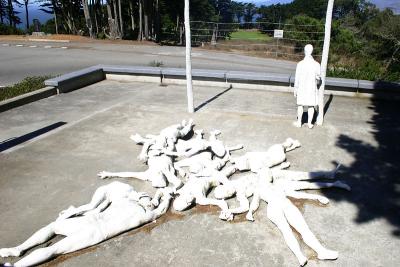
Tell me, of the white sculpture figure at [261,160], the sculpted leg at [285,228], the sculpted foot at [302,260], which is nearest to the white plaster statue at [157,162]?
the white sculpture figure at [261,160]

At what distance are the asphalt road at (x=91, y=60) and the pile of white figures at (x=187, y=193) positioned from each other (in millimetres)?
9363

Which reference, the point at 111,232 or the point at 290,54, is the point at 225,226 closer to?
the point at 111,232

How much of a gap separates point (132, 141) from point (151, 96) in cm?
337

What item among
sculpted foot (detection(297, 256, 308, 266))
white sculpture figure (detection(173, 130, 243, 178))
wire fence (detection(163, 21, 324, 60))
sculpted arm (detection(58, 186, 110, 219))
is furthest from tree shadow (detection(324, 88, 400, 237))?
wire fence (detection(163, 21, 324, 60))

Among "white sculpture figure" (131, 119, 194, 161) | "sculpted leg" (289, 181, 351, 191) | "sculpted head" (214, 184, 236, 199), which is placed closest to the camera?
"sculpted head" (214, 184, 236, 199)

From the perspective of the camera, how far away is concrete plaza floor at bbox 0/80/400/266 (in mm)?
4555

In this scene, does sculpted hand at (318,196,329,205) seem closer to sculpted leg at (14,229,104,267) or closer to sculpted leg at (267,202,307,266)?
sculpted leg at (267,202,307,266)

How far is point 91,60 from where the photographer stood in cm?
1852

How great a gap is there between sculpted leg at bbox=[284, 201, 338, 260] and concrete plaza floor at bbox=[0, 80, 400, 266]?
3.6 inches

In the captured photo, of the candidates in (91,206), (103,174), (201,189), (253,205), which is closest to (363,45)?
(253,205)

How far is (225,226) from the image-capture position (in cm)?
500

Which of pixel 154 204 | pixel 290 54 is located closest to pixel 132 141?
pixel 154 204

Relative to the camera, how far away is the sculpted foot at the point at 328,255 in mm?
4332

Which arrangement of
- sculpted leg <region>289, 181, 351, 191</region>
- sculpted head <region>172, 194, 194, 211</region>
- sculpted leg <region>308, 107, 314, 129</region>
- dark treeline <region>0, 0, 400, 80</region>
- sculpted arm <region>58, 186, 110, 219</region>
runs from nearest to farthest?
sculpted arm <region>58, 186, 110, 219</region>, sculpted head <region>172, 194, 194, 211</region>, sculpted leg <region>289, 181, 351, 191</region>, sculpted leg <region>308, 107, 314, 129</region>, dark treeline <region>0, 0, 400, 80</region>
